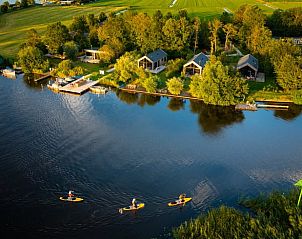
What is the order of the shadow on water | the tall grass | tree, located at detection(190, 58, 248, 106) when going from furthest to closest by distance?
1. the shadow on water
2. tree, located at detection(190, 58, 248, 106)
3. the tall grass

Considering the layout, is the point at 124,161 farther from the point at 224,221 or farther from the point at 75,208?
the point at 224,221

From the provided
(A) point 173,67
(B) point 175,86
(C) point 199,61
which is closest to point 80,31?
(A) point 173,67

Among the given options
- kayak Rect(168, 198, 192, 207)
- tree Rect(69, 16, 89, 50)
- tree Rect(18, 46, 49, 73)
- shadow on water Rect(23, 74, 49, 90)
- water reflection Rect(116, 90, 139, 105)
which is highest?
tree Rect(69, 16, 89, 50)

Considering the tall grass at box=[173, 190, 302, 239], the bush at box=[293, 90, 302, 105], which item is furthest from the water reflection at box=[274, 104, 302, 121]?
the tall grass at box=[173, 190, 302, 239]

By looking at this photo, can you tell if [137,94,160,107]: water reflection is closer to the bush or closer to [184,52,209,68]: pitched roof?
[184,52,209,68]: pitched roof

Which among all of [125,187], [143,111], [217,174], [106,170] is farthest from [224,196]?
[143,111]

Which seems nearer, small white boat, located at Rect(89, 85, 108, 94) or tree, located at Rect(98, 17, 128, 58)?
small white boat, located at Rect(89, 85, 108, 94)
